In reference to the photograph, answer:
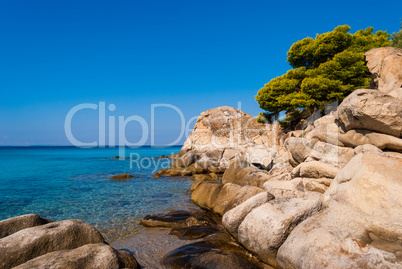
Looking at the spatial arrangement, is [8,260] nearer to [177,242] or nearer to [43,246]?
[43,246]

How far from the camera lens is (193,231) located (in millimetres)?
8992

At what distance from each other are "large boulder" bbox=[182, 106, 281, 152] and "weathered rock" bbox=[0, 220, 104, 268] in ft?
111

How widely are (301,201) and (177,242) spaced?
4.57 meters

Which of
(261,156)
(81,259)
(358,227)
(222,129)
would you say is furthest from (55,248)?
(222,129)

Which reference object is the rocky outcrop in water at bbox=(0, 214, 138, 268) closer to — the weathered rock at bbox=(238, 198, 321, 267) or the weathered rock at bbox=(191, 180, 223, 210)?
the weathered rock at bbox=(238, 198, 321, 267)

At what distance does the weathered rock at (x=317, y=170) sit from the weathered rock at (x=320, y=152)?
1.29 m

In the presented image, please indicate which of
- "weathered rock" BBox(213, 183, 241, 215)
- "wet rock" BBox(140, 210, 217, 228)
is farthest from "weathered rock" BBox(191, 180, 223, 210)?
"wet rock" BBox(140, 210, 217, 228)

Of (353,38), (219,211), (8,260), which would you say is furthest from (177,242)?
(353,38)

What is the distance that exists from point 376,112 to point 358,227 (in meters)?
7.36

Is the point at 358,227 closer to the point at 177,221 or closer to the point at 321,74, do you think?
the point at 177,221

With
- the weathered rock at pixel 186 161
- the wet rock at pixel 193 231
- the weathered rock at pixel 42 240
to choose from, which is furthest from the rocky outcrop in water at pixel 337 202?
the weathered rock at pixel 186 161

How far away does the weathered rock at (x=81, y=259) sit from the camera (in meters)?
4.72

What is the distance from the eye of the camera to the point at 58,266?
464cm

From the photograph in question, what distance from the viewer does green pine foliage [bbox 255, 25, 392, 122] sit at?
23594 millimetres
